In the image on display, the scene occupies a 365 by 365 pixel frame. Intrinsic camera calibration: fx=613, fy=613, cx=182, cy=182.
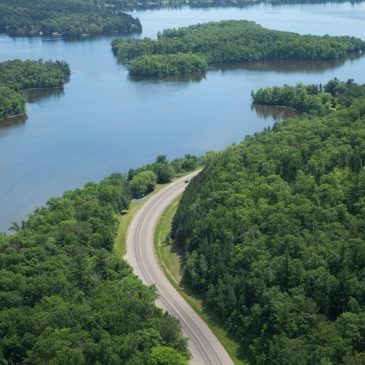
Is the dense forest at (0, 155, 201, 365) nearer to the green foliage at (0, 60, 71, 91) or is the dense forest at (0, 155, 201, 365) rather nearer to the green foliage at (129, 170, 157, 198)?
the green foliage at (129, 170, 157, 198)

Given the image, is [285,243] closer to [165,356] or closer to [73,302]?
[165,356]

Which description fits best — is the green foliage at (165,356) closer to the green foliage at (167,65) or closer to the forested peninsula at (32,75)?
the forested peninsula at (32,75)

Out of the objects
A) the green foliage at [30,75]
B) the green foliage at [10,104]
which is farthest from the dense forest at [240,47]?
the green foliage at [10,104]

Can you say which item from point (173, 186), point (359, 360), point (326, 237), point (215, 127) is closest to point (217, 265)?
point (326, 237)

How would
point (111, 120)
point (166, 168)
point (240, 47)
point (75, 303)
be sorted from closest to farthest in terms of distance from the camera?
point (75, 303) < point (166, 168) < point (111, 120) < point (240, 47)

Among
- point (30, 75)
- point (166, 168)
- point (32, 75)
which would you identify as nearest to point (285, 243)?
point (166, 168)

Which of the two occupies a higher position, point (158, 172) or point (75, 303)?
point (158, 172)

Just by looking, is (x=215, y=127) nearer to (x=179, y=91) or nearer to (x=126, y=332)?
(x=179, y=91)
